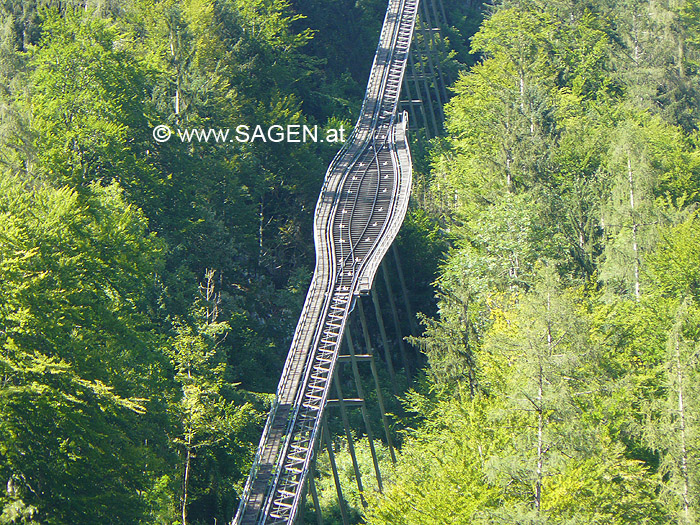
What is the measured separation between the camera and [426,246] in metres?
54.5

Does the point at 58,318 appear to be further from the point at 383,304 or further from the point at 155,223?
the point at 383,304

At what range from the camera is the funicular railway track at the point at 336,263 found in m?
37.6

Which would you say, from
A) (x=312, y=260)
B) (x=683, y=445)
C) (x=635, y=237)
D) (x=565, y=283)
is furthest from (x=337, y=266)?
(x=683, y=445)

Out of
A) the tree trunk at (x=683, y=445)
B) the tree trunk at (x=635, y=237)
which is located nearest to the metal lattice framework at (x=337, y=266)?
the tree trunk at (x=635, y=237)

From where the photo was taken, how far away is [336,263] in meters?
47.6

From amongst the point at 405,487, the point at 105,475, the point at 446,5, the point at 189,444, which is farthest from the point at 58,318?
the point at 446,5

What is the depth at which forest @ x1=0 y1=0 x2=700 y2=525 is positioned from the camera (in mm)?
29391

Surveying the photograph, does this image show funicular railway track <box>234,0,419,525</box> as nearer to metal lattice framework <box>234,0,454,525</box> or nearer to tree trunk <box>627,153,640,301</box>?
metal lattice framework <box>234,0,454,525</box>

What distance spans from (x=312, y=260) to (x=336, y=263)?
873 centimetres

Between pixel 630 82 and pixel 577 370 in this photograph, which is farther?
pixel 630 82

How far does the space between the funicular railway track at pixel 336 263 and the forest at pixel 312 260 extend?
1949 mm

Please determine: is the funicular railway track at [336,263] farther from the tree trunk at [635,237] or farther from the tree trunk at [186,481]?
the tree trunk at [635,237]

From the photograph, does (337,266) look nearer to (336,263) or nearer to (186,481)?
(336,263)

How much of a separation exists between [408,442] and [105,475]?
50.6ft
